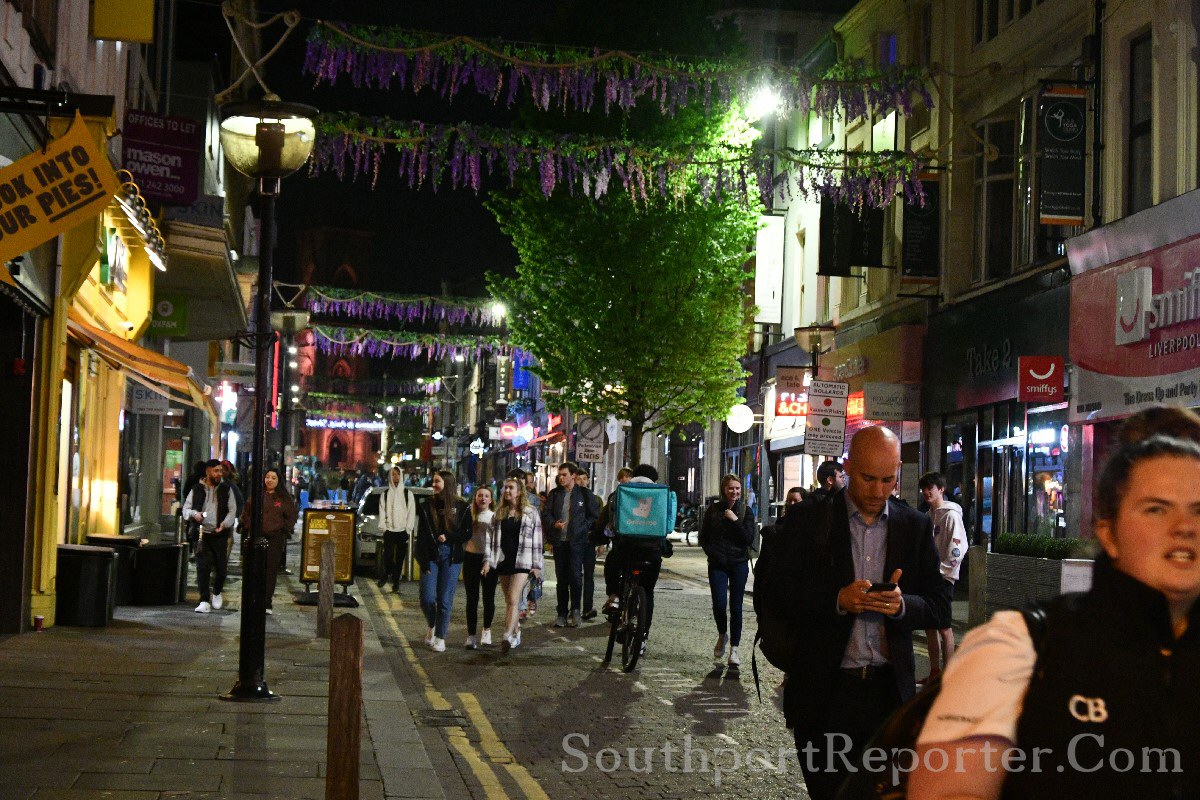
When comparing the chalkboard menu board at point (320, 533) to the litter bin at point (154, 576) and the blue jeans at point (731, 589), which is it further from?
the blue jeans at point (731, 589)

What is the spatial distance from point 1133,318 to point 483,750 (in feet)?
40.6

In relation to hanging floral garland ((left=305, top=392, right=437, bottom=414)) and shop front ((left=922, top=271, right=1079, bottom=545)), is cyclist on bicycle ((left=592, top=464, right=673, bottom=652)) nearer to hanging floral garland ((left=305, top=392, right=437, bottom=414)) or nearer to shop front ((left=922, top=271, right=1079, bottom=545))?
shop front ((left=922, top=271, right=1079, bottom=545))

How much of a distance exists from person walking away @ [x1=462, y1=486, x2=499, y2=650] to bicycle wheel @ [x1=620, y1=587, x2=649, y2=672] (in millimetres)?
1631

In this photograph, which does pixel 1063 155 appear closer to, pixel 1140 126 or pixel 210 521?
pixel 1140 126

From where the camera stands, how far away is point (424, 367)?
5930 inches

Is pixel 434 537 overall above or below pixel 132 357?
below

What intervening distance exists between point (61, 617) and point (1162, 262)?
1357cm

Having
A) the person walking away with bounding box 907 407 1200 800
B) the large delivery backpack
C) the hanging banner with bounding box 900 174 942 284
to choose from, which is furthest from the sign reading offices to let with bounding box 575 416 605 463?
the person walking away with bounding box 907 407 1200 800

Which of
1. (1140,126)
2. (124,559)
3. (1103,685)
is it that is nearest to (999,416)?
(1140,126)

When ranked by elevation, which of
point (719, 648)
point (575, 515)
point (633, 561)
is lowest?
point (719, 648)

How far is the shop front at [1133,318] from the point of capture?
16984 mm

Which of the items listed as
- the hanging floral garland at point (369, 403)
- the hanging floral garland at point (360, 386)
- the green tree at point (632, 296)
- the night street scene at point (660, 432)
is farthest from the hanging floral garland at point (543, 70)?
the hanging floral garland at point (360, 386)

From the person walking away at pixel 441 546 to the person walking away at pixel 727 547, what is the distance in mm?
2592

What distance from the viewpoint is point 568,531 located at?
1752cm
